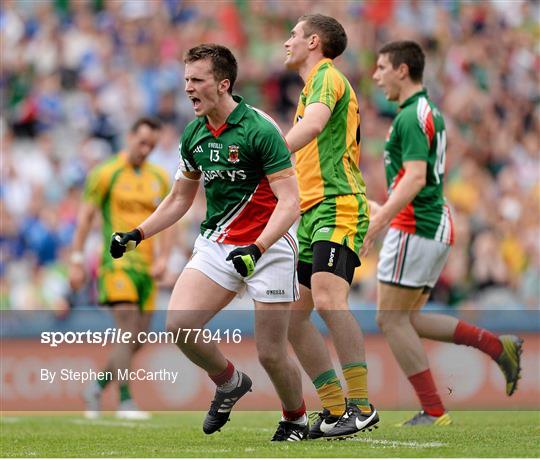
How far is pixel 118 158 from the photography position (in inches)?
476

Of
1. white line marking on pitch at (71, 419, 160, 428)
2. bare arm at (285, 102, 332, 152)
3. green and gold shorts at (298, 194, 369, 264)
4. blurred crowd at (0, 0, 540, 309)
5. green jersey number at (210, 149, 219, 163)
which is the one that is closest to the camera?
green jersey number at (210, 149, 219, 163)

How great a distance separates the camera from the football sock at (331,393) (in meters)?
8.09

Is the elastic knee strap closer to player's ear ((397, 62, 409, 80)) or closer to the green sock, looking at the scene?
player's ear ((397, 62, 409, 80))

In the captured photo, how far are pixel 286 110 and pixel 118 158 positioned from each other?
6.39m

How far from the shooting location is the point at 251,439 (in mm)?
8430

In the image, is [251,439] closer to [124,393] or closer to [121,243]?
[121,243]

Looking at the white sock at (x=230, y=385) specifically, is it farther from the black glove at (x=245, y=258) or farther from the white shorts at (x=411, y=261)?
the white shorts at (x=411, y=261)

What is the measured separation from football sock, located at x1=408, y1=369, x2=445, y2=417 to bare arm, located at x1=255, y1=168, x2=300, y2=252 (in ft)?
8.86

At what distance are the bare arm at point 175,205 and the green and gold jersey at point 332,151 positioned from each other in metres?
0.77

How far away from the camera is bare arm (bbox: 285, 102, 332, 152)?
776 centimetres

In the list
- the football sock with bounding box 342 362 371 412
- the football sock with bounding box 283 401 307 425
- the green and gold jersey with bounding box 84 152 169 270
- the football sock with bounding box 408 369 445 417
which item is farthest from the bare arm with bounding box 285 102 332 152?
the green and gold jersey with bounding box 84 152 169 270

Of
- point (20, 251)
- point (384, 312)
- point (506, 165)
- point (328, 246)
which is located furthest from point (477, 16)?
point (328, 246)

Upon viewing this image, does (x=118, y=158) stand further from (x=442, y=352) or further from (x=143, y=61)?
(x=143, y=61)

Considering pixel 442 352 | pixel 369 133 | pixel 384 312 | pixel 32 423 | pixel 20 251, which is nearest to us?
pixel 384 312
